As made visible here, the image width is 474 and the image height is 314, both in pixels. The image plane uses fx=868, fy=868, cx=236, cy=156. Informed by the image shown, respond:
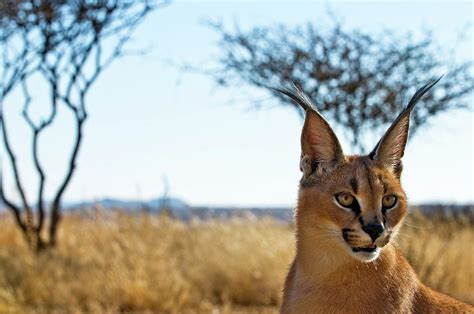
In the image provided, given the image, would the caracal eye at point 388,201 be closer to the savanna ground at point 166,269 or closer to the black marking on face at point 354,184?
the black marking on face at point 354,184

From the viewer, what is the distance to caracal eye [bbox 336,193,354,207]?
3.95 m

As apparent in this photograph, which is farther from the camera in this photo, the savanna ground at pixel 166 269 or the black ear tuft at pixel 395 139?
the savanna ground at pixel 166 269

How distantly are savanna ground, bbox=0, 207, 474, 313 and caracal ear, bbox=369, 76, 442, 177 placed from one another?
452 cm

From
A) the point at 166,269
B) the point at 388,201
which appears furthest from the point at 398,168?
the point at 166,269

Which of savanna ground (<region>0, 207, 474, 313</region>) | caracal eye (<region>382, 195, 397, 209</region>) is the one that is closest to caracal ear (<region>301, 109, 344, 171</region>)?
caracal eye (<region>382, 195, 397, 209</region>)

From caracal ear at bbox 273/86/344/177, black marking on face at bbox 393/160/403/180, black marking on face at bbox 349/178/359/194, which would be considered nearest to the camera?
black marking on face at bbox 349/178/359/194

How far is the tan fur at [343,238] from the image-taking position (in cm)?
399

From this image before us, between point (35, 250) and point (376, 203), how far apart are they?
888 cm

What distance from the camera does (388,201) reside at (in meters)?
4.05

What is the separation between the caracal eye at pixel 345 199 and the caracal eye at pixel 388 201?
178 mm

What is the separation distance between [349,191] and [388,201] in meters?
0.22

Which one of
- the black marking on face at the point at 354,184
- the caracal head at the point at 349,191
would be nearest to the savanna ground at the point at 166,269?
the caracal head at the point at 349,191

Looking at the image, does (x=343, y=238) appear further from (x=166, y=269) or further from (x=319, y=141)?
(x=166, y=269)

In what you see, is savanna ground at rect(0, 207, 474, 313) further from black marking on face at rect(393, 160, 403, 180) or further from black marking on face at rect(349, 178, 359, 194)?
black marking on face at rect(349, 178, 359, 194)
